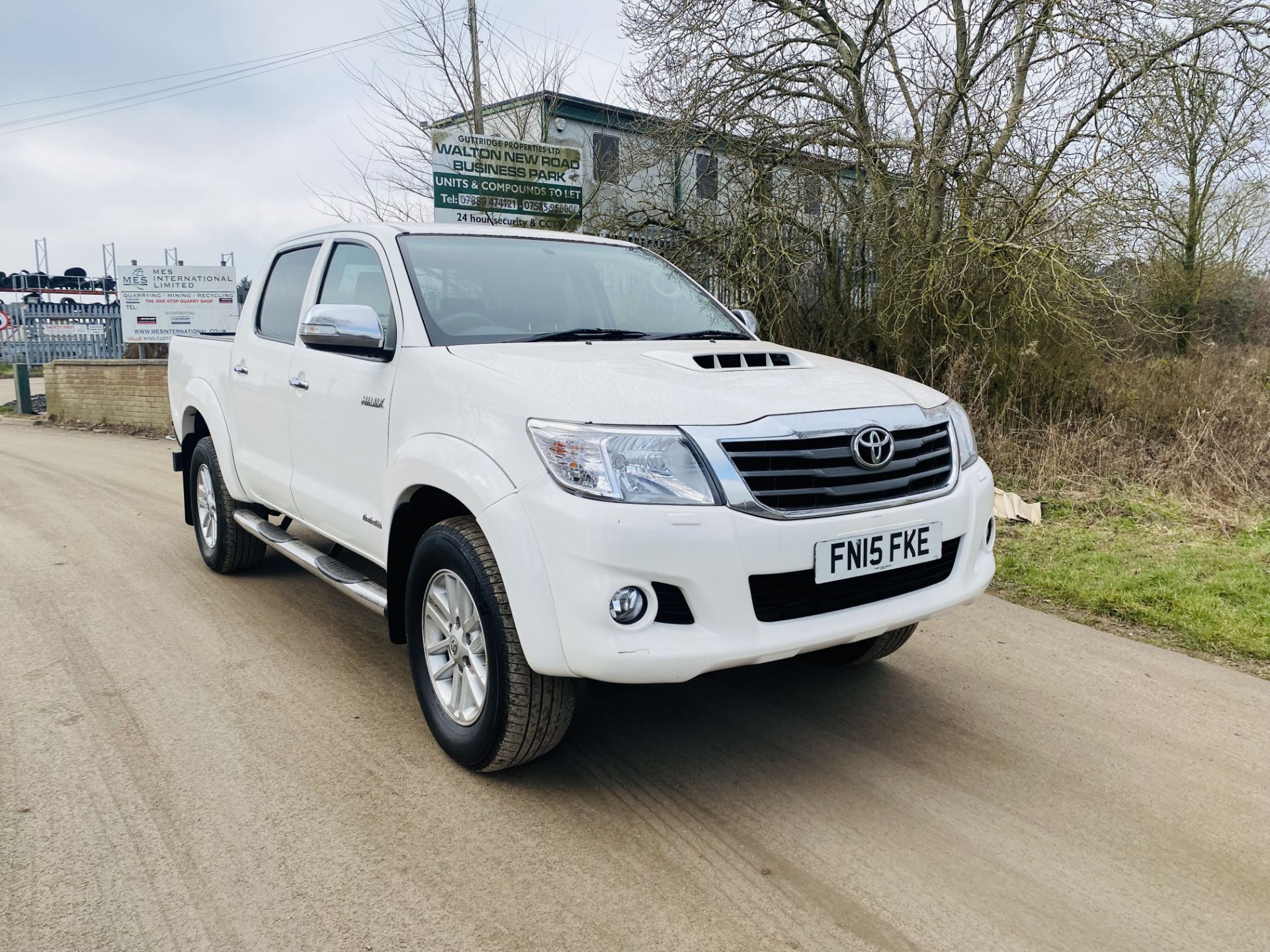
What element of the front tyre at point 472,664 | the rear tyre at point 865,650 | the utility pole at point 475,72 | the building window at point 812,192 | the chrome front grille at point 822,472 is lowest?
the rear tyre at point 865,650

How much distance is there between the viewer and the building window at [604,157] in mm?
14484

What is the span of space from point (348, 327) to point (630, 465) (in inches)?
55.4

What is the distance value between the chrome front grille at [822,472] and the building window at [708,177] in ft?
31.0

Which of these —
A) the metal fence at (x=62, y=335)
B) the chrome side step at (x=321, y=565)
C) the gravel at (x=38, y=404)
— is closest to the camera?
the chrome side step at (x=321, y=565)

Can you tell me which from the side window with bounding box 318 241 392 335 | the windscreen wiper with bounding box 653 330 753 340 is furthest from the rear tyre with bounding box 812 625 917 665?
the side window with bounding box 318 241 392 335

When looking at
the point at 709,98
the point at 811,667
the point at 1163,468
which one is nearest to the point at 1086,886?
the point at 811,667

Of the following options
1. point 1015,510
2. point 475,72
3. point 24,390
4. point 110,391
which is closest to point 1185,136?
point 1015,510

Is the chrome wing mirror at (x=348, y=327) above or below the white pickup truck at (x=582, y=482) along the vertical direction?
above

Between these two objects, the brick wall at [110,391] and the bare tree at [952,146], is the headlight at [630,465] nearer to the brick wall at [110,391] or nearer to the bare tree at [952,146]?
the bare tree at [952,146]

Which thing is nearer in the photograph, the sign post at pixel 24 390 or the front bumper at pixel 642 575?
the front bumper at pixel 642 575

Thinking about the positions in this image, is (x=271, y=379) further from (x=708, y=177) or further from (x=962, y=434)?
(x=708, y=177)

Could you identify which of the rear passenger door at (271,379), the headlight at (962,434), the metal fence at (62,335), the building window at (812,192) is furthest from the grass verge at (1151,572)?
the metal fence at (62,335)

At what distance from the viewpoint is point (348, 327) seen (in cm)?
345

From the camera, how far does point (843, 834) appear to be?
9.17 feet
